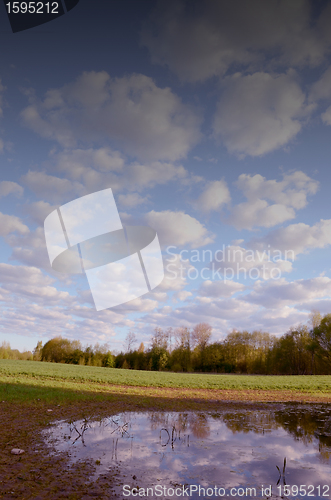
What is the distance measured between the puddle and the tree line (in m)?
59.8

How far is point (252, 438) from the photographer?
23.6ft

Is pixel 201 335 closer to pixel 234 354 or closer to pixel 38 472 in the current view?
pixel 234 354

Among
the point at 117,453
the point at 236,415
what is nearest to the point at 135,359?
the point at 236,415

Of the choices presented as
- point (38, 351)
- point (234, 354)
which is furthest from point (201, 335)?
point (38, 351)

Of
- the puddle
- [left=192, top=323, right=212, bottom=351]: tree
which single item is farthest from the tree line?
the puddle

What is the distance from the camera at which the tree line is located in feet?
202

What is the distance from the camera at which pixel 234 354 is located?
69812 millimetres

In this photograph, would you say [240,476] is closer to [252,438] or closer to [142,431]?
[252,438]

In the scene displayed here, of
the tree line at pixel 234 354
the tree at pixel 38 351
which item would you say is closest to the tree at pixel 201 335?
the tree line at pixel 234 354

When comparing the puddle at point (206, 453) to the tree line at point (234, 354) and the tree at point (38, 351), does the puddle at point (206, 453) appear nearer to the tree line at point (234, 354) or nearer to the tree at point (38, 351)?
the tree line at point (234, 354)

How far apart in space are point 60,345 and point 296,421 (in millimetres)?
93024

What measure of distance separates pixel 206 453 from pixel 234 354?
2726 inches

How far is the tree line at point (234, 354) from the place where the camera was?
61438 millimetres

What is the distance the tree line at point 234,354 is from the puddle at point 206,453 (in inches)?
2356
